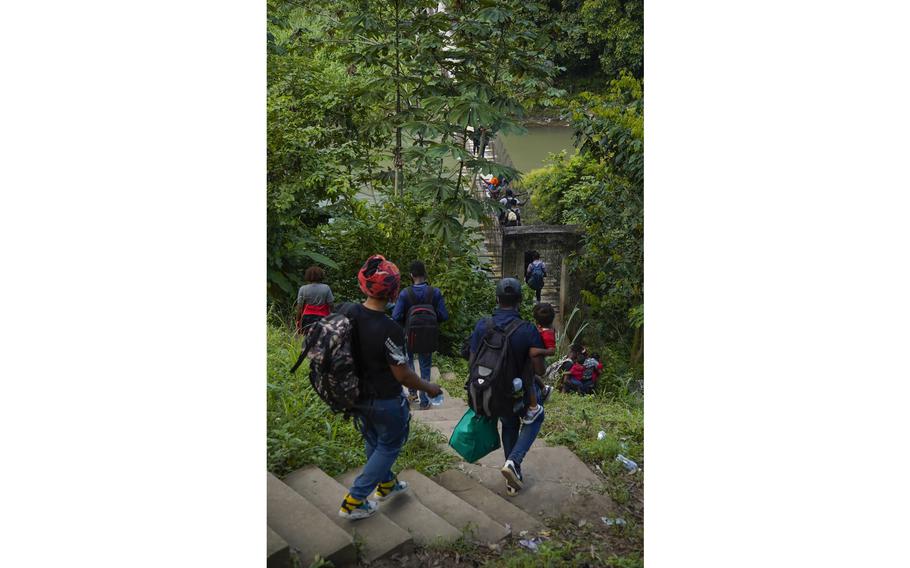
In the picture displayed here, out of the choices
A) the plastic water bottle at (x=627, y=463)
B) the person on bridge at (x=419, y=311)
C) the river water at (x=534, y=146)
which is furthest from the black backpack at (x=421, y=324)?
the river water at (x=534, y=146)

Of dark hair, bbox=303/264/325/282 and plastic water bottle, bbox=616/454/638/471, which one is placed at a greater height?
dark hair, bbox=303/264/325/282

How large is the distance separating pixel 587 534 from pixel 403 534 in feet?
3.53

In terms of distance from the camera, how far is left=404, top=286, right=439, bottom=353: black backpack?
5.32m

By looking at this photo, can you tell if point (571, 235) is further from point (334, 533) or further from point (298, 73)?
point (334, 533)

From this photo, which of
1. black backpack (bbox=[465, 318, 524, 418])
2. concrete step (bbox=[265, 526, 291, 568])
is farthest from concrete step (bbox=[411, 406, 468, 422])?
concrete step (bbox=[265, 526, 291, 568])

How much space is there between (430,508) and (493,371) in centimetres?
78

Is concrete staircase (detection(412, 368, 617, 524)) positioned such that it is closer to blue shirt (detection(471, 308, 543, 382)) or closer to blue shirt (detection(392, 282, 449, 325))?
blue shirt (detection(471, 308, 543, 382))

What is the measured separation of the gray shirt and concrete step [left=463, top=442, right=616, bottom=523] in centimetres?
180

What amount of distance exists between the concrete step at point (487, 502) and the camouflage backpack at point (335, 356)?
3.66 feet

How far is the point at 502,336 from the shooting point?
402 cm

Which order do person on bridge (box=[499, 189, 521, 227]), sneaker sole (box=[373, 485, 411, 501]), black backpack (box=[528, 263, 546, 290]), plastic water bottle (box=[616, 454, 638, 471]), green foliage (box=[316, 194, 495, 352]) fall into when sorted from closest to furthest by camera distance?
sneaker sole (box=[373, 485, 411, 501])
plastic water bottle (box=[616, 454, 638, 471])
green foliage (box=[316, 194, 495, 352])
black backpack (box=[528, 263, 546, 290])
person on bridge (box=[499, 189, 521, 227])

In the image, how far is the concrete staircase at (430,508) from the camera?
10.3ft

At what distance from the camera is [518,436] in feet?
14.5

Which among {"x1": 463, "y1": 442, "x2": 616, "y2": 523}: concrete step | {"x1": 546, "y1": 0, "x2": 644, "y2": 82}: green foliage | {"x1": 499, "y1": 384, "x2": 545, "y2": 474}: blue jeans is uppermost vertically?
{"x1": 546, "y1": 0, "x2": 644, "y2": 82}: green foliage
